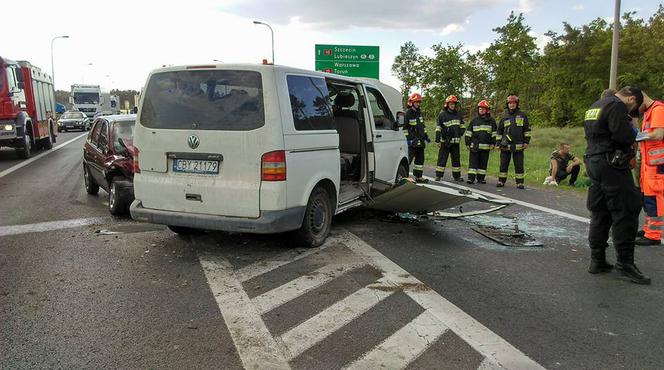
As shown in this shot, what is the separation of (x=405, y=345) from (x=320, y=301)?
0.95 metres

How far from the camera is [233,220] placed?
4922mm

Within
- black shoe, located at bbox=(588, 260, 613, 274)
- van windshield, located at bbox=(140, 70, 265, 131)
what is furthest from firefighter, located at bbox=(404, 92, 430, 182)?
van windshield, located at bbox=(140, 70, 265, 131)

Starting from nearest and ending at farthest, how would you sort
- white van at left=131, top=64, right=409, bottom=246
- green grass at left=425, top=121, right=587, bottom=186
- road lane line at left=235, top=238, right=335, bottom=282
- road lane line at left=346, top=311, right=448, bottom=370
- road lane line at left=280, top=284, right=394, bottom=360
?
road lane line at left=346, top=311, right=448, bottom=370, road lane line at left=280, top=284, right=394, bottom=360, road lane line at left=235, top=238, right=335, bottom=282, white van at left=131, top=64, right=409, bottom=246, green grass at left=425, top=121, right=587, bottom=186

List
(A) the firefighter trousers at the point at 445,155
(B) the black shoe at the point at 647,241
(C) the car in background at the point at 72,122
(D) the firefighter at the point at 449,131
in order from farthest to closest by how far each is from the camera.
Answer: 1. (C) the car in background at the point at 72,122
2. (A) the firefighter trousers at the point at 445,155
3. (D) the firefighter at the point at 449,131
4. (B) the black shoe at the point at 647,241

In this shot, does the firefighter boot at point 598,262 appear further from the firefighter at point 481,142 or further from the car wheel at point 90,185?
the car wheel at point 90,185

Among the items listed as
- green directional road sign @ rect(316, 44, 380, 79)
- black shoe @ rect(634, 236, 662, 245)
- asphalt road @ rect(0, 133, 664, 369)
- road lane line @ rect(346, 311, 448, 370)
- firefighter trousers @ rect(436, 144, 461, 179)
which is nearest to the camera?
road lane line @ rect(346, 311, 448, 370)

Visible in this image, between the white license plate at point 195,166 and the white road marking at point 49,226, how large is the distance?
8.00 feet

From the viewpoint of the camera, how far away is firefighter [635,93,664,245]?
559 cm

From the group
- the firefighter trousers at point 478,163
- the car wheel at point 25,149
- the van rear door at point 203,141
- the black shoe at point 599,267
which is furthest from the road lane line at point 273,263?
the car wheel at point 25,149

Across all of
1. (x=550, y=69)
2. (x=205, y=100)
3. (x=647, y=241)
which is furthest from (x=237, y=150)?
(x=550, y=69)

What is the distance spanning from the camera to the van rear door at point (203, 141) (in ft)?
16.0

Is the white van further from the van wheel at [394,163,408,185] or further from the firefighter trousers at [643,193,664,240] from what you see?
the firefighter trousers at [643,193,664,240]

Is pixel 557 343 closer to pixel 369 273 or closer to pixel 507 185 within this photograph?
pixel 369 273

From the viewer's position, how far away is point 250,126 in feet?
15.9
